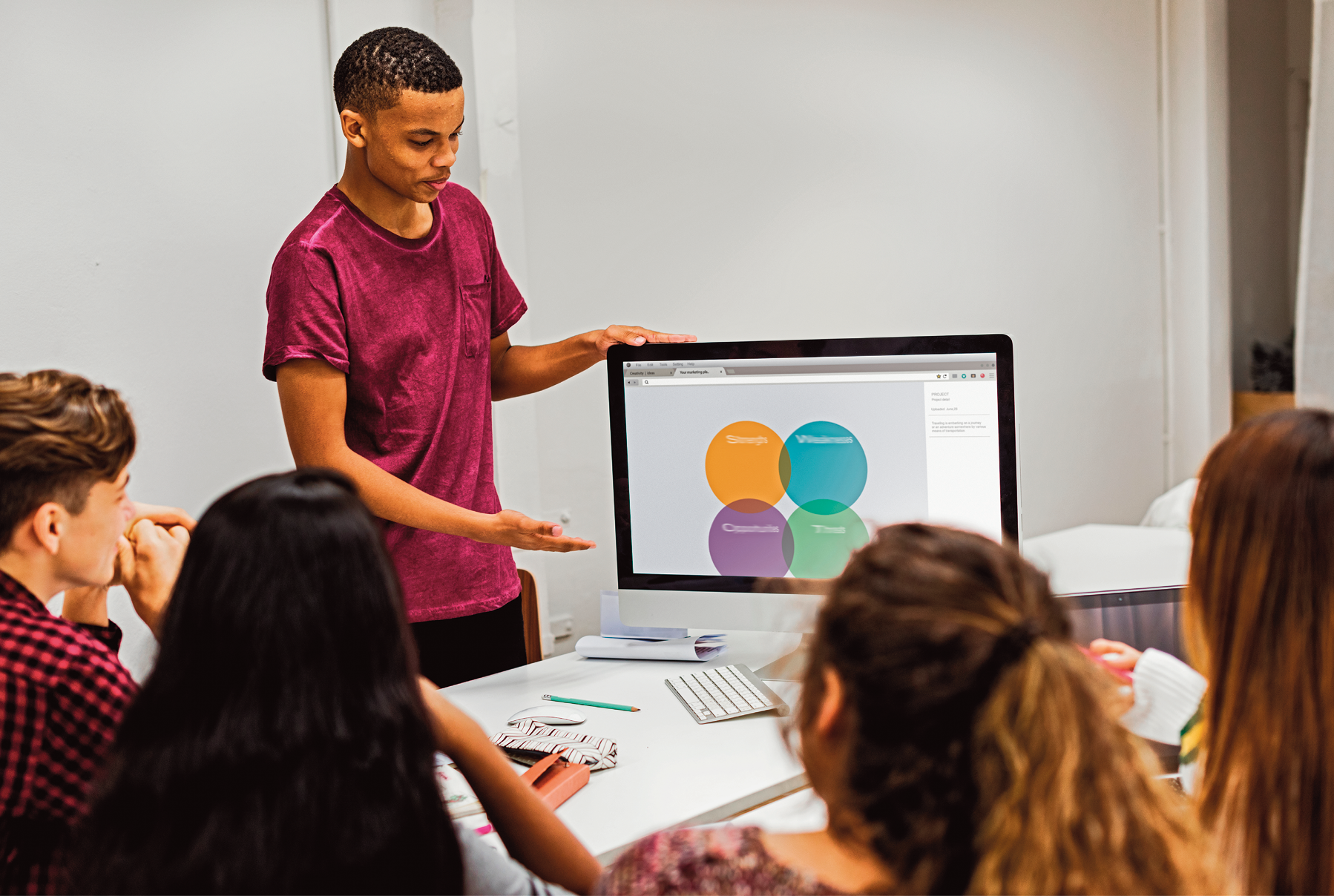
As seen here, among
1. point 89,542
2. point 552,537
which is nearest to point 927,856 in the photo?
point 89,542

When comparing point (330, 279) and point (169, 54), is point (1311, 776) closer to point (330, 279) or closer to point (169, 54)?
point (330, 279)

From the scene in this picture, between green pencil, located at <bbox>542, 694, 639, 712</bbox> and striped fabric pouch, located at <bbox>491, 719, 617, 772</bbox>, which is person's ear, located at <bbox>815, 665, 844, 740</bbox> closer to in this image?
striped fabric pouch, located at <bbox>491, 719, 617, 772</bbox>

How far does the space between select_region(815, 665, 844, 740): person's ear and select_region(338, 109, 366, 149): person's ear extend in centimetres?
132

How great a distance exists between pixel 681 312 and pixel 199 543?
2436 mm

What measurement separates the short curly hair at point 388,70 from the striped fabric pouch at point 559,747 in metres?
0.98

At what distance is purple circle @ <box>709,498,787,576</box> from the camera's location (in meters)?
1.60

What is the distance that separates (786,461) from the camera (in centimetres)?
159

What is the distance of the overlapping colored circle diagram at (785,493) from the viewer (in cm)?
157

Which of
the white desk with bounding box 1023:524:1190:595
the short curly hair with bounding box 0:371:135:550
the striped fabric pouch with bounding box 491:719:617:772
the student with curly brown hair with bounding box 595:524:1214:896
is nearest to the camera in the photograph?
the student with curly brown hair with bounding box 595:524:1214:896

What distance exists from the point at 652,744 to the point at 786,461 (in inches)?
18.2

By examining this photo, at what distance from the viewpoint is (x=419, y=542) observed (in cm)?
173

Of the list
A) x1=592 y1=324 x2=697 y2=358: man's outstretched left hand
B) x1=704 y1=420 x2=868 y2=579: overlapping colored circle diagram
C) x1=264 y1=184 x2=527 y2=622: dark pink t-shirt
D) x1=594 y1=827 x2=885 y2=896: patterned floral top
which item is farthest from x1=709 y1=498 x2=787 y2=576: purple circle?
x1=594 y1=827 x2=885 y2=896: patterned floral top

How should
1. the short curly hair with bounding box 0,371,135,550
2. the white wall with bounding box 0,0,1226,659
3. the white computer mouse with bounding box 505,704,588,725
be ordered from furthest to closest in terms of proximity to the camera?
the white wall with bounding box 0,0,1226,659 < the white computer mouse with bounding box 505,704,588,725 < the short curly hair with bounding box 0,371,135,550

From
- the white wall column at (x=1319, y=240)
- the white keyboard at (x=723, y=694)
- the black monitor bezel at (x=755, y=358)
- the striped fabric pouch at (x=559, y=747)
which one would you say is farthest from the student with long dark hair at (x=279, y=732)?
the white wall column at (x=1319, y=240)
